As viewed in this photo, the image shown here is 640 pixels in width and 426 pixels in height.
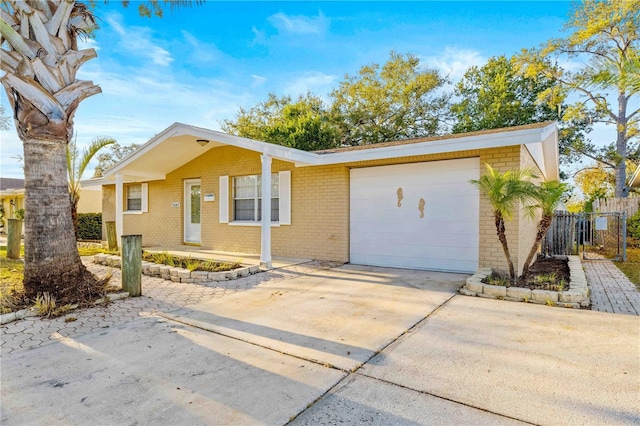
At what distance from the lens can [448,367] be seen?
3.05 metres

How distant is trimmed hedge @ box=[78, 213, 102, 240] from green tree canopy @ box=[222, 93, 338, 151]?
378 inches

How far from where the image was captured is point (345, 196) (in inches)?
344

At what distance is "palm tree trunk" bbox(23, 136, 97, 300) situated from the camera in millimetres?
4793

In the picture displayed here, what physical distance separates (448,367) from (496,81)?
861 inches

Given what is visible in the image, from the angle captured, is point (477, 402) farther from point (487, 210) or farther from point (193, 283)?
point (193, 283)

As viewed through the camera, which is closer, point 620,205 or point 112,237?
point 112,237

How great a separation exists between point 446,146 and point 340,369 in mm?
5135

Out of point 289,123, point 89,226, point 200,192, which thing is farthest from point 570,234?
point 89,226

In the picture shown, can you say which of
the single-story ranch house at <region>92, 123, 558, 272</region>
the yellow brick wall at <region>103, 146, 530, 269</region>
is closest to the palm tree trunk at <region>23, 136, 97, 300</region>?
the single-story ranch house at <region>92, 123, 558, 272</region>

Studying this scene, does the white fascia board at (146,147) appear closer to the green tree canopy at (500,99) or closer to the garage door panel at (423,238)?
the garage door panel at (423,238)

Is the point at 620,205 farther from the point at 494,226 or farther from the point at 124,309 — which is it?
the point at 124,309

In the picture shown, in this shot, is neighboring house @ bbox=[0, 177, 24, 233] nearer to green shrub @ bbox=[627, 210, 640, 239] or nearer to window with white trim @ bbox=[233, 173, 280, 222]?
window with white trim @ bbox=[233, 173, 280, 222]

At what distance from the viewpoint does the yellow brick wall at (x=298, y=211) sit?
6832 millimetres

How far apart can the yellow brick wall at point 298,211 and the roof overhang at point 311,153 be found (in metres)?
0.42
